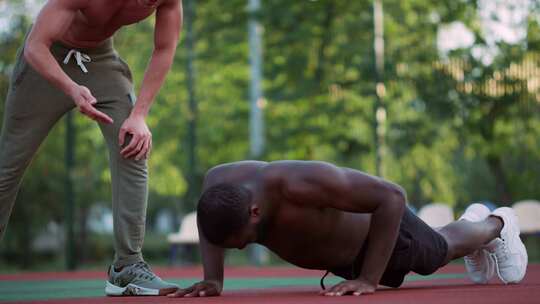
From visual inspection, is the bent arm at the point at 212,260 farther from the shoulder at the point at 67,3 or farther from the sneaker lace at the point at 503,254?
the sneaker lace at the point at 503,254

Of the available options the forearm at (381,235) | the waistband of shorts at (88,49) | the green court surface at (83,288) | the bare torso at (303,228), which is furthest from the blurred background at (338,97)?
the forearm at (381,235)

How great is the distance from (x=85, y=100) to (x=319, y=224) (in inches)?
51.8

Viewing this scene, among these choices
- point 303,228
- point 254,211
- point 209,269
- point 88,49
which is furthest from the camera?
point 88,49

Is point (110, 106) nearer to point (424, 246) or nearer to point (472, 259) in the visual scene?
point (424, 246)

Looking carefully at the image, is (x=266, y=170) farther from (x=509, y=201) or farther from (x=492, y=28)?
(x=492, y=28)

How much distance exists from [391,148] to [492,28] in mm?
2779

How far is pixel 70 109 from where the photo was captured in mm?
5422

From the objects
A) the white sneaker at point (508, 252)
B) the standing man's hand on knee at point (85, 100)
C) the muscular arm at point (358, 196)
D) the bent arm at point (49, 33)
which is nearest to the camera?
the muscular arm at point (358, 196)

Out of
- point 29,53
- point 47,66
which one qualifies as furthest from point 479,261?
point 29,53

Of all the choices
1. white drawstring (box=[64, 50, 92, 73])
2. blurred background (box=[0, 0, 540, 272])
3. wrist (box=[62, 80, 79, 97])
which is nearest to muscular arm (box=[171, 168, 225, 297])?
wrist (box=[62, 80, 79, 97])

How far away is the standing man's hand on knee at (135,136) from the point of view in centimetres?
525

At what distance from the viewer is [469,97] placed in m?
16.3

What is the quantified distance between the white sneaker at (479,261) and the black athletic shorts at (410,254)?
503mm

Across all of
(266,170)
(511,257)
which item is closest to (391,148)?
(511,257)
